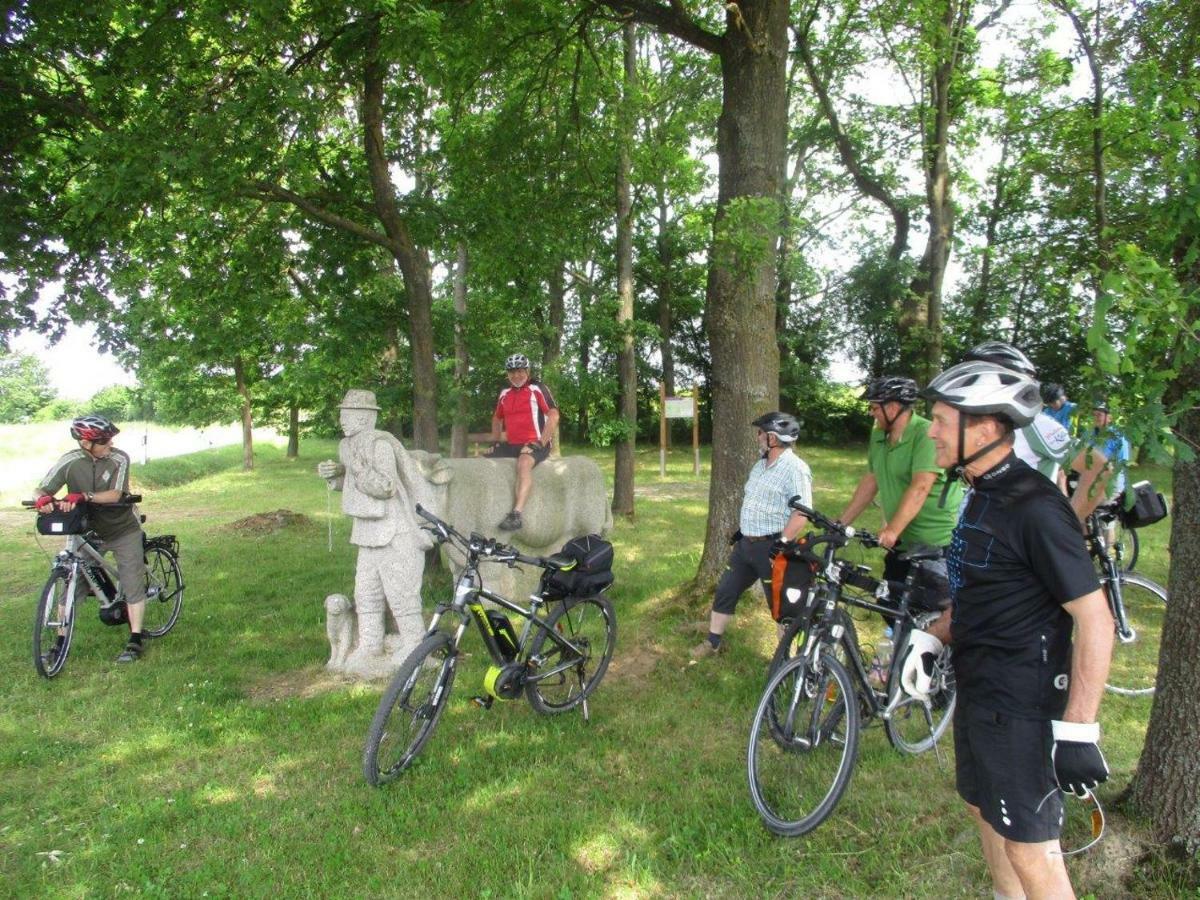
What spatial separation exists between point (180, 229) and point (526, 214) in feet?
12.9

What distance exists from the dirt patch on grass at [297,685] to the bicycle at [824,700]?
128 inches

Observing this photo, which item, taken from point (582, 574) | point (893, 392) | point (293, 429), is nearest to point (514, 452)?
point (582, 574)

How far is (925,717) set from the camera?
4488 millimetres

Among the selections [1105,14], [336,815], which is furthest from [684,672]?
[1105,14]

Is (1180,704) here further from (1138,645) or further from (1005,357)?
(1138,645)

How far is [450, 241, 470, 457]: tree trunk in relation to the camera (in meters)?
13.0

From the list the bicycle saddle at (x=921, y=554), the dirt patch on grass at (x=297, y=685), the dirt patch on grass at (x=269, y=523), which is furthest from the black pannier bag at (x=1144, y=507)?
the dirt patch on grass at (x=269, y=523)

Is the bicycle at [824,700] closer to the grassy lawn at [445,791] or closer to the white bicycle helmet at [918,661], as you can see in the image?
the grassy lawn at [445,791]

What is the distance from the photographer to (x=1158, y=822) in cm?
312

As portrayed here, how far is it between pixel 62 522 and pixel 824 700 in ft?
→ 18.9

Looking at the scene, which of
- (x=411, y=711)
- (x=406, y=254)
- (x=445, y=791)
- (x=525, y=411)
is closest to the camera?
(x=445, y=791)

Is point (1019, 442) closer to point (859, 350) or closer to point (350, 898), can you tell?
point (350, 898)

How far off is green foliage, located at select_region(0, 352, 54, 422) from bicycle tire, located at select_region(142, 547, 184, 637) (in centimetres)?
6474

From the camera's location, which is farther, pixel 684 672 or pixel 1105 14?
pixel 1105 14
